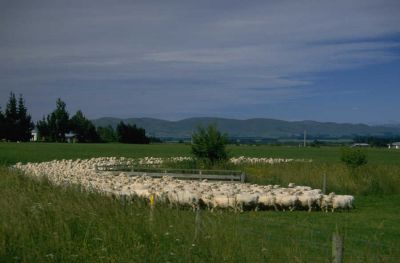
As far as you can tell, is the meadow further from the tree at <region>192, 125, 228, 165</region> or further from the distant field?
the distant field

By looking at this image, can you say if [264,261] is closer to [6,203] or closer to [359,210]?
[6,203]

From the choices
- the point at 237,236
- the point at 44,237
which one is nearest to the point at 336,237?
the point at 237,236

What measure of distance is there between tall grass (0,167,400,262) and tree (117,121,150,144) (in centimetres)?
10844

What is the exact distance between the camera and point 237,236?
932 cm

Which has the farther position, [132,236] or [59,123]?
[59,123]

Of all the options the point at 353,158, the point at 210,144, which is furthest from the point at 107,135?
the point at 353,158

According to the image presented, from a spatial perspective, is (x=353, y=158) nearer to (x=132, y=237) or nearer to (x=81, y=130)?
(x=132, y=237)

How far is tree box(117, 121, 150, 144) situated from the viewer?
120375mm

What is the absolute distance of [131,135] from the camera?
120812 millimetres

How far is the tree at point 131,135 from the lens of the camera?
120 m

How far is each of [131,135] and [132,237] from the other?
A: 112m

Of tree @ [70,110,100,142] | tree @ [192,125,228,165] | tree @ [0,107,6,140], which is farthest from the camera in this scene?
tree @ [70,110,100,142]

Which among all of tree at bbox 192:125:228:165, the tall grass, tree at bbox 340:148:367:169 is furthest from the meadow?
tree at bbox 192:125:228:165

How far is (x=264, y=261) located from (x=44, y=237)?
3.52 m
